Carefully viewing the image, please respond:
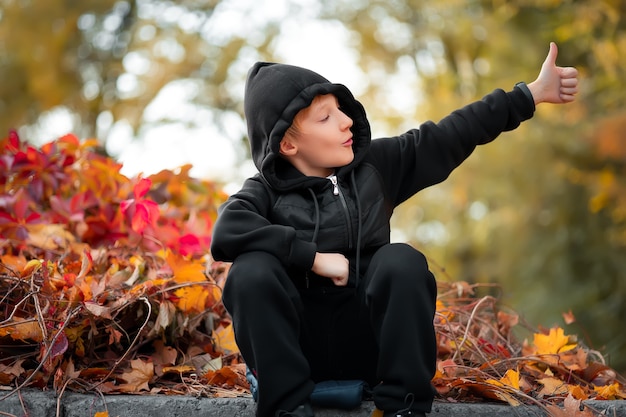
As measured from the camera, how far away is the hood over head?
2.19 m

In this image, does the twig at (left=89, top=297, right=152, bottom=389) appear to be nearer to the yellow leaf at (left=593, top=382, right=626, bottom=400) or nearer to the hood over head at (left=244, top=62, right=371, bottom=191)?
the hood over head at (left=244, top=62, right=371, bottom=191)

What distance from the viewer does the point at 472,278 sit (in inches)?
412

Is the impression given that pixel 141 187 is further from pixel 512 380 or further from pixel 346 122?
pixel 512 380

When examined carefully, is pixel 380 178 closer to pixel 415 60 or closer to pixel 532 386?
pixel 532 386

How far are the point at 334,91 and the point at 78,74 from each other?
9727 millimetres

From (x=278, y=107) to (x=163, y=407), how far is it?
874 mm

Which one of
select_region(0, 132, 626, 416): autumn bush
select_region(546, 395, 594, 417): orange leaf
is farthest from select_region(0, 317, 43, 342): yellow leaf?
select_region(546, 395, 594, 417): orange leaf

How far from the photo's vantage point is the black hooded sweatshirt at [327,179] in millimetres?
2051

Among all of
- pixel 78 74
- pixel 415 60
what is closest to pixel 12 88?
pixel 78 74

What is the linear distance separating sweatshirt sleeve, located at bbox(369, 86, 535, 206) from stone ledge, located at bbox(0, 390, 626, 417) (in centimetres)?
65

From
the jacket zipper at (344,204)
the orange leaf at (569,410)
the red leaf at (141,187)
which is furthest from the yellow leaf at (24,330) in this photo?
the orange leaf at (569,410)

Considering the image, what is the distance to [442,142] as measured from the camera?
7.68 feet

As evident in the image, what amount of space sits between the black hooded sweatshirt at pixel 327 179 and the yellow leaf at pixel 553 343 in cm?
78

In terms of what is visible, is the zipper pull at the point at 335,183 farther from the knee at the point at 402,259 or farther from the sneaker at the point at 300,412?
the sneaker at the point at 300,412
